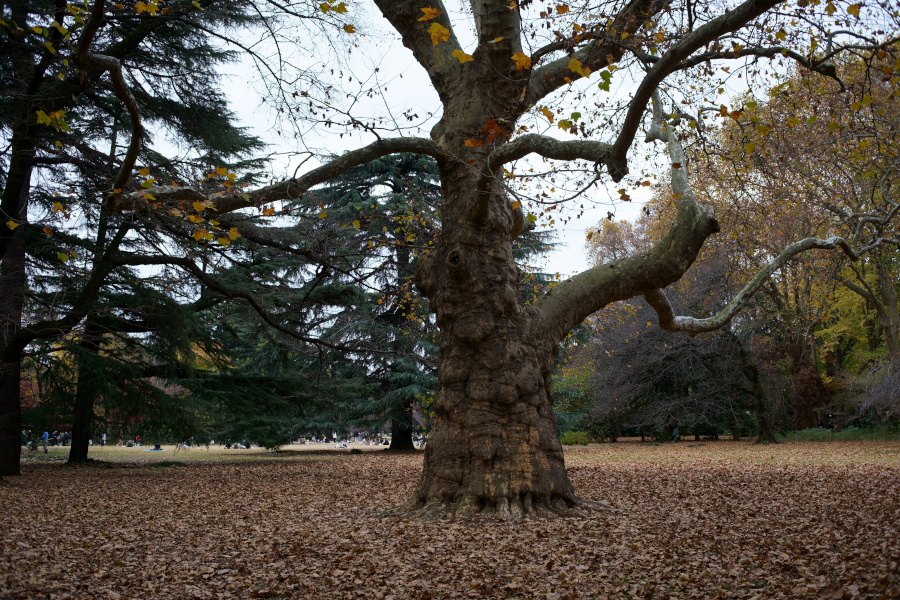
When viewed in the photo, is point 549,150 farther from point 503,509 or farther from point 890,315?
point 890,315

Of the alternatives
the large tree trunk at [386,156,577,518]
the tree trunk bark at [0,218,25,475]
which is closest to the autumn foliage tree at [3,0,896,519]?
the large tree trunk at [386,156,577,518]

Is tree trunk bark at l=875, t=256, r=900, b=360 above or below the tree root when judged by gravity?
above

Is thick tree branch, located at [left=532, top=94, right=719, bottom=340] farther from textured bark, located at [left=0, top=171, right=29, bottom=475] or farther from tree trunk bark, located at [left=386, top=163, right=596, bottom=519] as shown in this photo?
textured bark, located at [left=0, top=171, right=29, bottom=475]

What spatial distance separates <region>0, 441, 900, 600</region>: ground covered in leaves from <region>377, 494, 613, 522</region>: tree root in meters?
0.21

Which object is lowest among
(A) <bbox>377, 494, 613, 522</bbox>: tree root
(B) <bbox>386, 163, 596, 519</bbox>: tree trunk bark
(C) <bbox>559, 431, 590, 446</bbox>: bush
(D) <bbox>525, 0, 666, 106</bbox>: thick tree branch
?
(C) <bbox>559, 431, 590, 446</bbox>: bush

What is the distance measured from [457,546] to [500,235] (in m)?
3.43

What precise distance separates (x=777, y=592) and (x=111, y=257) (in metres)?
11.1

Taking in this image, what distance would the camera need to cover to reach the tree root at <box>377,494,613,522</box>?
5832mm

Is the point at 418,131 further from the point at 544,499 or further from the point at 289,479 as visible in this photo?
the point at 289,479

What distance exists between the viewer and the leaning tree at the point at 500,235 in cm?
593

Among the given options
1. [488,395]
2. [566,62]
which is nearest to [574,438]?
[488,395]

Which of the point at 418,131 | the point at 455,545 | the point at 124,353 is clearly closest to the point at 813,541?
the point at 455,545

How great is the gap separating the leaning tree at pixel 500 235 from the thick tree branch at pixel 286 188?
0.05ft

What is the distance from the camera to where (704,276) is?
21.2 m
